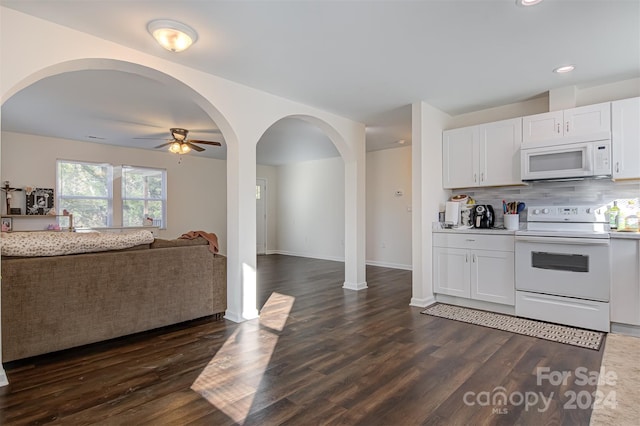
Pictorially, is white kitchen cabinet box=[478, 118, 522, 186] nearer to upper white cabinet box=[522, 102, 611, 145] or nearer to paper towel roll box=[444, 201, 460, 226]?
upper white cabinet box=[522, 102, 611, 145]

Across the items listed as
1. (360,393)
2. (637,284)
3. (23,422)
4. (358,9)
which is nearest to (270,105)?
(358,9)

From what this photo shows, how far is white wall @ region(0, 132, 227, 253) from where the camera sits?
229 inches

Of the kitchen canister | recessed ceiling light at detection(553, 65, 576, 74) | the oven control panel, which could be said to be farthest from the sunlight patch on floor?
recessed ceiling light at detection(553, 65, 576, 74)

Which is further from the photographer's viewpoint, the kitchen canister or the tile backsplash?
the kitchen canister

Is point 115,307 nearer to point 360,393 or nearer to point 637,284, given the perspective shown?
point 360,393

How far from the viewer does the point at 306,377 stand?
232cm

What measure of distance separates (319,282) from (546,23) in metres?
4.31

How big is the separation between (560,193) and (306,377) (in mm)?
3504

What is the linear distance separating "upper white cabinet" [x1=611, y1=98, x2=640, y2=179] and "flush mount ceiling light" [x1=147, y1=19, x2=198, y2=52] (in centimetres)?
394

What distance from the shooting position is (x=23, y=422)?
181 centimetres

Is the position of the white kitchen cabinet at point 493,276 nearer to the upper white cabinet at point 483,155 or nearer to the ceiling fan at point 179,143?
the upper white cabinet at point 483,155

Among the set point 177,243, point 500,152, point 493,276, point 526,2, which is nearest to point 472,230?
point 493,276

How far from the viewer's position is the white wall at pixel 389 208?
6.78 metres

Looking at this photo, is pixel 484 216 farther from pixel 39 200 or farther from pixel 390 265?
pixel 39 200
